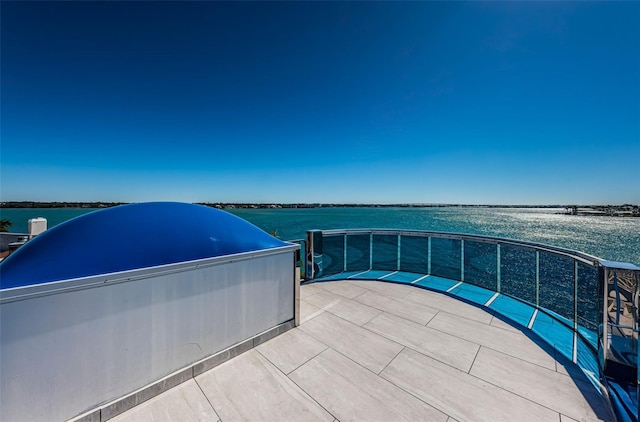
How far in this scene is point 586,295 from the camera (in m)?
3.06

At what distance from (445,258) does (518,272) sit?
4.09 feet

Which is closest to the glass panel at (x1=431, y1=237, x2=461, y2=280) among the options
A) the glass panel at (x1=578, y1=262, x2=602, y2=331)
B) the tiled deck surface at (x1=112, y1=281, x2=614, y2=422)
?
the tiled deck surface at (x1=112, y1=281, x2=614, y2=422)

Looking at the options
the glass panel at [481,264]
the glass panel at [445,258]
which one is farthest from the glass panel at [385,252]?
the glass panel at [481,264]

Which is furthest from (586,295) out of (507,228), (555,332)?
(507,228)

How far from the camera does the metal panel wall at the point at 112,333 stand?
1.58m

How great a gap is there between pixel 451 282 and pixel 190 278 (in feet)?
15.6

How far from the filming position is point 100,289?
6.01 ft

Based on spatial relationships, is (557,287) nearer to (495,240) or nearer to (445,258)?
→ (495,240)

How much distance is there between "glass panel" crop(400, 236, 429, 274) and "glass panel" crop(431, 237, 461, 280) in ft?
0.49

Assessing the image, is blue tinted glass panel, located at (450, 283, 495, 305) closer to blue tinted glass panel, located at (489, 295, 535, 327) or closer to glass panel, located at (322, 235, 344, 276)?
blue tinted glass panel, located at (489, 295, 535, 327)

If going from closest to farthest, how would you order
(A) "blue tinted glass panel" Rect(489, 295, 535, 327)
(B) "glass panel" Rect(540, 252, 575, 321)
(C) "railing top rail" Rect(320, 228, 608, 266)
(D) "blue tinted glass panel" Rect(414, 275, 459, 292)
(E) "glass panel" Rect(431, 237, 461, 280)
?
1. (C) "railing top rail" Rect(320, 228, 608, 266)
2. (B) "glass panel" Rect(540, 252, 575, 321)
3. (A) "blue tinted glass panel" Rect(489, 295, 535, 327)
4. (D) "blue tinted glass panel" Rect(414, 275, 459, 292)
5. (E) "glass panel" Rect(431, 237, 461, 280)

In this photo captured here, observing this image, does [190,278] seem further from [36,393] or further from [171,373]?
[36,393]

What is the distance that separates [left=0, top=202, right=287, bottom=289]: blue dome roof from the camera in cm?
195

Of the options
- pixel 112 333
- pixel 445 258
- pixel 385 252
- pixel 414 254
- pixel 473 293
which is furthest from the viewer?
pixel 385 252
